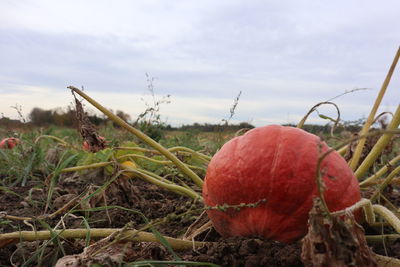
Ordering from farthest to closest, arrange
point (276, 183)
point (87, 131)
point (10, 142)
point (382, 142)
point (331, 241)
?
1. point (10, 142)
2. point (87, 131)
3. point (382, 142)
4. point (276, 183)
5. point (331, 241)

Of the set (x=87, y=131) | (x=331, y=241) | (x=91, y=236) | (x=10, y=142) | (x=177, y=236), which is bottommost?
(x=177, y=236)

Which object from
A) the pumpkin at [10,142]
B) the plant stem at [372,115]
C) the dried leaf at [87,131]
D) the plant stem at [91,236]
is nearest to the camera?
the plant stem at [91,236]

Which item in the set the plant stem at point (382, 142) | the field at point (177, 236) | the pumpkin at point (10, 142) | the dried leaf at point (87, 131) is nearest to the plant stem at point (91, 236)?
the field at point (177, 236)

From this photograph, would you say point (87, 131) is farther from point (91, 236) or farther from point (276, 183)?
point (276, 183)

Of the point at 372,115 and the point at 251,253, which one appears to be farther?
the point at 372,115

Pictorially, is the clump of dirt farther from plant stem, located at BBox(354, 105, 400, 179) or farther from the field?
plant stem, located at BBox(354, 105, 400, 179)

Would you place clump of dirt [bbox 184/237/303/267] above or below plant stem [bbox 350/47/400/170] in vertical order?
below

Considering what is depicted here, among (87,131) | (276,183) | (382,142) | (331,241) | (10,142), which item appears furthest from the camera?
(10,142)

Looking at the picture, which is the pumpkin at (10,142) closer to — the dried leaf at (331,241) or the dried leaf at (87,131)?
the dried leaf at (87,131)

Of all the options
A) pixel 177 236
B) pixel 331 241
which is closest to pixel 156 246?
pixel 177 236

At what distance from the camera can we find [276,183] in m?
1.38

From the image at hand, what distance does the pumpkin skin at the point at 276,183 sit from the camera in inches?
54.2

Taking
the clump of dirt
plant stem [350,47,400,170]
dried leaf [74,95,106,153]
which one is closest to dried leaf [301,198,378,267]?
the clump of dirt

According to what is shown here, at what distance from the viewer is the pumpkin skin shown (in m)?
1.38
